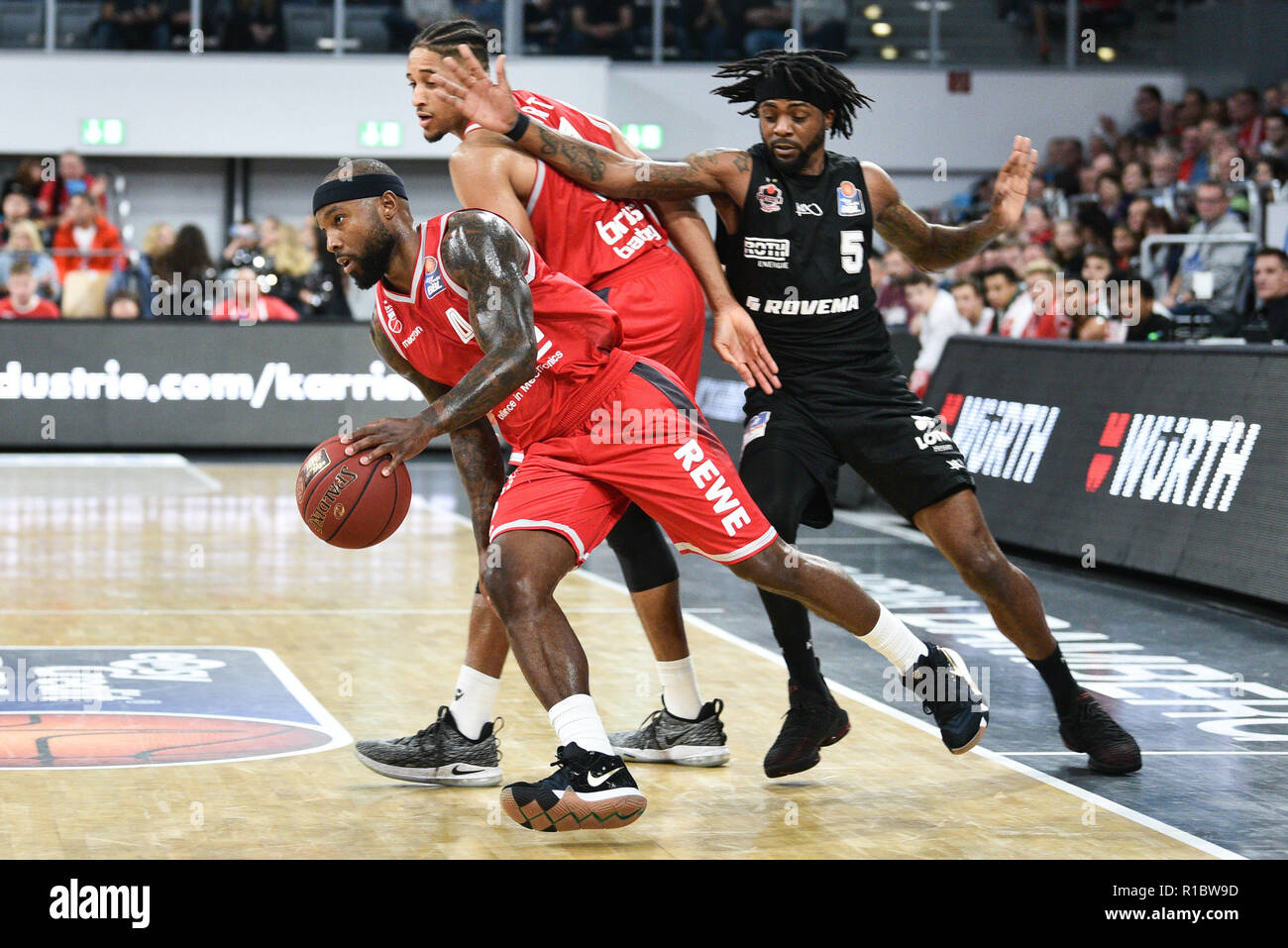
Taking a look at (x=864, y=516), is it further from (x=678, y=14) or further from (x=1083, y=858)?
(x=678, y=14)

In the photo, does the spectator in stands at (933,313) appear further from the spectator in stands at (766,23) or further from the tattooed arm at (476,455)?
the spectator in stands at (766,23)

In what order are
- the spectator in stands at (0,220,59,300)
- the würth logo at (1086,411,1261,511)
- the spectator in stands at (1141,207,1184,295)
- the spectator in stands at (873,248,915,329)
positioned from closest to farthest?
1. the würth logo at (1086,411,1261,511)
2. the spectator in stands at (1141,207,1184,295)
3. the spectator in stands at (873,248,915,329)
4. the spectator in stands at (0,220,59,300)

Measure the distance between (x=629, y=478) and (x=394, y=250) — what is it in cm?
Answer: 85

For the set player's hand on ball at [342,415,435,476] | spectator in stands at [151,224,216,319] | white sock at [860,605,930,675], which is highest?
player's hand on ball at [342,415,435,476]

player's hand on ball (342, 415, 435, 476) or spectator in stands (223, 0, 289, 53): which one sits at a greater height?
spectator in stands (223, 0, 289, 53)

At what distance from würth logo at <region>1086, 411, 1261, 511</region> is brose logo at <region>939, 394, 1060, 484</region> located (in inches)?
22.3

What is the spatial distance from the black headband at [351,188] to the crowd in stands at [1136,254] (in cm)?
728

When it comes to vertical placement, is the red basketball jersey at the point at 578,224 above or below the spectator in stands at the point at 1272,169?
below

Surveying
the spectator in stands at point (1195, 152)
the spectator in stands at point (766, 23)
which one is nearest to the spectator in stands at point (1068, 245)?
the spectator in stands at point (1195, 152)

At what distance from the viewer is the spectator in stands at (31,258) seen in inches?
655

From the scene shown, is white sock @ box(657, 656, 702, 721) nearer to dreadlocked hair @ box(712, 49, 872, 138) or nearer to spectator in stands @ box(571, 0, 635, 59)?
dreadlocked hair @ box(712, 49, 872, 138)

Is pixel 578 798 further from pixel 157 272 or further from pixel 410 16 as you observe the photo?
pixel 410 16

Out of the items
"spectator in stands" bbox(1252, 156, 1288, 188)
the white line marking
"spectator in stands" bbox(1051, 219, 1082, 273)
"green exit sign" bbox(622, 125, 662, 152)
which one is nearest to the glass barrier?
"green exit sign" bbox(622, 125, 662, 152)

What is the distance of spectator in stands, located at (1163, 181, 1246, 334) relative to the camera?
1195 centimetres
